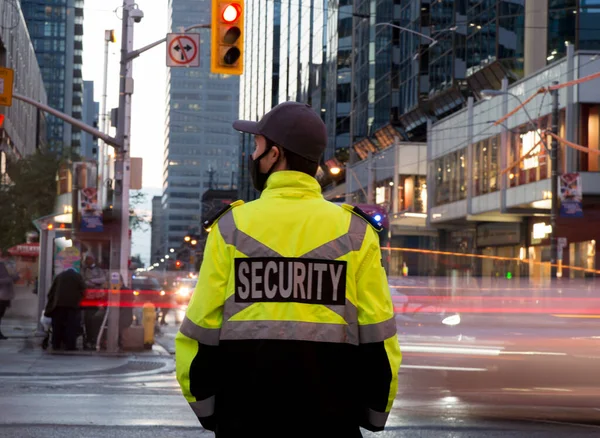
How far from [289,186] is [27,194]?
5786 cm

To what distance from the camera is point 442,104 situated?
62.1 metres

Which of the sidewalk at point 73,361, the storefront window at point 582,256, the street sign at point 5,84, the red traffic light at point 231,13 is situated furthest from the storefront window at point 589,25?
the red traffic light at point 231,13

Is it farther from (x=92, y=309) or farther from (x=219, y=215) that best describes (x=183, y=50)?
(x=219, y=215)

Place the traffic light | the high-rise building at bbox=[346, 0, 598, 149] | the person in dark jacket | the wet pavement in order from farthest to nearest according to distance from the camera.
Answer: the high-rise building at bbox=[346, 0, 598, 149], the person in dark jacket, the traffic light, the wet pavement

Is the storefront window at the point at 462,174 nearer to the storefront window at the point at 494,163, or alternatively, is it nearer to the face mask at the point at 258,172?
the storefront window at the point at 494,163

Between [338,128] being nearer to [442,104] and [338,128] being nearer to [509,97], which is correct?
[442,104]

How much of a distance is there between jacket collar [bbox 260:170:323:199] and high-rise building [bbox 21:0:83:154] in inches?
7185

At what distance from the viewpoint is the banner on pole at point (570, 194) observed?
35531 millimetres

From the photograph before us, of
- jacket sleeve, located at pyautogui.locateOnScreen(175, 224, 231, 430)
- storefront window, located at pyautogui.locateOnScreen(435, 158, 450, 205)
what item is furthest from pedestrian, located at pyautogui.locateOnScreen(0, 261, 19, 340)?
storefront window, located at pyautogui.locateOnScreen(435, 158, 450, 205)

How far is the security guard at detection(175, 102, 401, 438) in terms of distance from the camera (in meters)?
3.42

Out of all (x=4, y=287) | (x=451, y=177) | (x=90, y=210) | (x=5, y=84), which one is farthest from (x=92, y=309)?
(x=451, y=177)

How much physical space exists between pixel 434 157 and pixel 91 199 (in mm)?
37230

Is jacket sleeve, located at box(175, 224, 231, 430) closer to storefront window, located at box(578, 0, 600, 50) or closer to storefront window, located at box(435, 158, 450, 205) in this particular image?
storefront window, located at box(578, 0, 600, 50)

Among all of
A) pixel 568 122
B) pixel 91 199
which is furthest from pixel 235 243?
pixel 568 122
